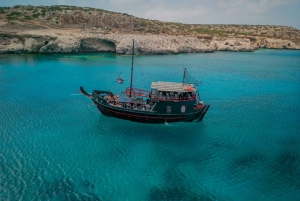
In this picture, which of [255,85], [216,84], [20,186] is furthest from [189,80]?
[20,186]

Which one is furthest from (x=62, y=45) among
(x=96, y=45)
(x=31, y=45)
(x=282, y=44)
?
(x=282, y=44)

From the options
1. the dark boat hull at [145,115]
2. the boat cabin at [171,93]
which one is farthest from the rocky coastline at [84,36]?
the boat cabin at [171,93]

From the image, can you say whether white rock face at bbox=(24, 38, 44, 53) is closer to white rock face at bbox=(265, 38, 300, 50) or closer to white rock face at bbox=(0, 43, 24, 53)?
white rock face at bbox=(0, 43, 24, 53)

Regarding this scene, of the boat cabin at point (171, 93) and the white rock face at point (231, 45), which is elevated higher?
the white rock face at point (231, 45)

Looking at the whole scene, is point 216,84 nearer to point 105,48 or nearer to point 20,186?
Answer: point 20,186

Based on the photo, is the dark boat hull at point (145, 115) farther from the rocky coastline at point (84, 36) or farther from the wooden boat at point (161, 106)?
the rocky coastline at point (84, 36)

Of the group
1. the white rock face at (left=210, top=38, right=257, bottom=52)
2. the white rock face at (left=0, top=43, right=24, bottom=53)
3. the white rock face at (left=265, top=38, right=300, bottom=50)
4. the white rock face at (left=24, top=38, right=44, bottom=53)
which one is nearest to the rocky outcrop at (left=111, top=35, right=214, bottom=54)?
the white rock face at (left=210, top=38, right=257, bottom=52)

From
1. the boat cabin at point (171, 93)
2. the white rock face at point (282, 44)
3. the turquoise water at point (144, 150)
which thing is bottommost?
the turquoise water at point (144, 150)
